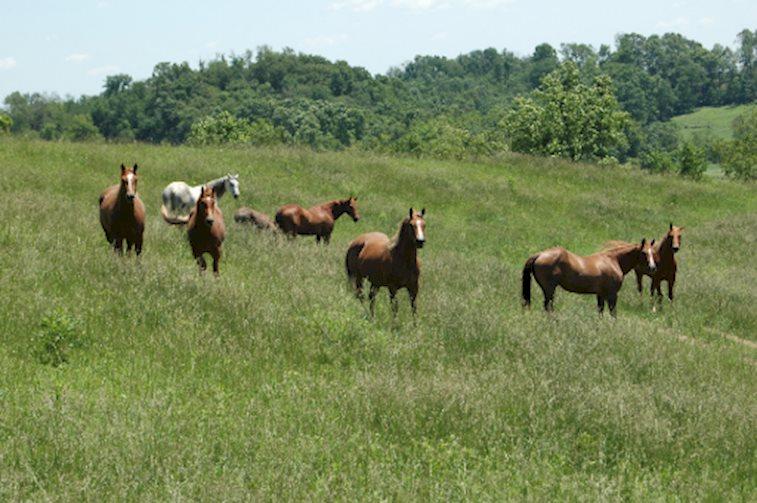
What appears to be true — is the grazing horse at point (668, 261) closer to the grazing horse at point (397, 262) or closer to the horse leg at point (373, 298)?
the grazing horse at point (397, 262)

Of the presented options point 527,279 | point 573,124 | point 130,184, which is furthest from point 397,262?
point 573,124

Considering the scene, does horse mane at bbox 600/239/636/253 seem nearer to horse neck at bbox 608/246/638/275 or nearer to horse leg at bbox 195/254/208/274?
horse neck at bbox 608/246/638/275

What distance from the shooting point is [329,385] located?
753 cm

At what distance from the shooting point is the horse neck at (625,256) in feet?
47.3

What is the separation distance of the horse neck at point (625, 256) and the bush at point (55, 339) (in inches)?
406

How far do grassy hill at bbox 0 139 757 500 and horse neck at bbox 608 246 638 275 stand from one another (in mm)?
1119

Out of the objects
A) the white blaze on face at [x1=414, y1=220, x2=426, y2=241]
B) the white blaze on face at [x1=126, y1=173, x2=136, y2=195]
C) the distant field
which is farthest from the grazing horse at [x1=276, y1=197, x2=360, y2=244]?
the distant field

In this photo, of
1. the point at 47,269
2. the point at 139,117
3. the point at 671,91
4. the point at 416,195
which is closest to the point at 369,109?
the point at 139,117

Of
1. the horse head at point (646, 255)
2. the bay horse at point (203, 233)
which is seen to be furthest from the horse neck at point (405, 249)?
the horse head at point (646, 255)

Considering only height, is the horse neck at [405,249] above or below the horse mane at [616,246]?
above

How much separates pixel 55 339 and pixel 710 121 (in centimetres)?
19414

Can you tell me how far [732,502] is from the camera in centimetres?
566

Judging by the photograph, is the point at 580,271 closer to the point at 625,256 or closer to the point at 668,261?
the point at 625,256

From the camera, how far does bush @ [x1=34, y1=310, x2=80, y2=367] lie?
7678mm
